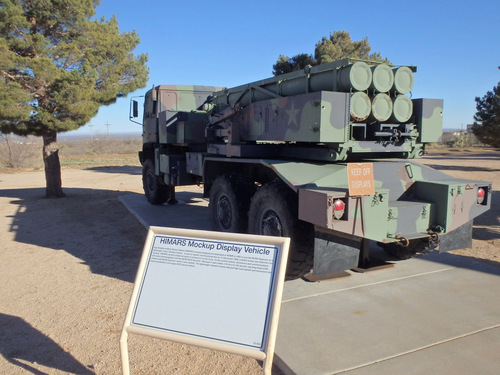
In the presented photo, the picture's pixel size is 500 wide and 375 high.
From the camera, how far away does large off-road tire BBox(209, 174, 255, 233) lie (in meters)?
5.68

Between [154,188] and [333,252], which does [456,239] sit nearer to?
[333,252]

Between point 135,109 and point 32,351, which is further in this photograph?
point 135,109

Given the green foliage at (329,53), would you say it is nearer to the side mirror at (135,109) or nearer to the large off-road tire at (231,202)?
the side mirror at (135,109)

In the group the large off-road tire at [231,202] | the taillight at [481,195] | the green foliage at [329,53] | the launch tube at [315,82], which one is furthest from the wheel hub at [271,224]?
the green foliage at [329,53]

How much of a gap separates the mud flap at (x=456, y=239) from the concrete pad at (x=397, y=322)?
15.3 inches

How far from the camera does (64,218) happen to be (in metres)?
8.92

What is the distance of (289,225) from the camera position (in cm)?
439

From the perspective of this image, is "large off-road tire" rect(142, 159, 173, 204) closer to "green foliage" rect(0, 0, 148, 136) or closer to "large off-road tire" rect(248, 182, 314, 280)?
"green foliage" rect(0, 0, 148, 136)

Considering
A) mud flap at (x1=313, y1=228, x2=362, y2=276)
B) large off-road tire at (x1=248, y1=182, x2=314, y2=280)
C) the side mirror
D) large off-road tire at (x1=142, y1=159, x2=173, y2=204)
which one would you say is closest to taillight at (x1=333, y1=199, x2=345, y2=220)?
mud flap at (x1=313, y1=228, x2=362, y2=276)

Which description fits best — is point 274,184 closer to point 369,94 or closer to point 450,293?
point 369,94

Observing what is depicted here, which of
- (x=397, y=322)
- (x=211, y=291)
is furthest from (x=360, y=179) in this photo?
(x=211, y=291)

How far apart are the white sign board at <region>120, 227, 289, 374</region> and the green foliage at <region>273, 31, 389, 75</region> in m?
16.9

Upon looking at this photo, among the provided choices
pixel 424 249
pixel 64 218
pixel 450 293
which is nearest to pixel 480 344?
pixel 450 293

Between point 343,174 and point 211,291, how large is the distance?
2.32 meters
